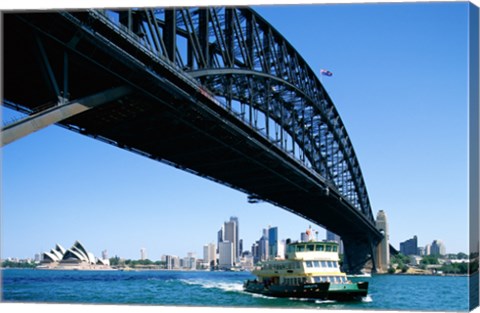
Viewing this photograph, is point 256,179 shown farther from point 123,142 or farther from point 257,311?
point 257,311

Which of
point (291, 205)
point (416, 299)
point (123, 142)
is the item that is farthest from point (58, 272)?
point (416, 299)

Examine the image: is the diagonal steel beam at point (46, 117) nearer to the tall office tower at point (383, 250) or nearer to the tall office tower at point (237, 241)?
the tall office tower at point (237, 241)

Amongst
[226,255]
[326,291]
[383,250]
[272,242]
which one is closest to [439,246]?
→ [326,291]

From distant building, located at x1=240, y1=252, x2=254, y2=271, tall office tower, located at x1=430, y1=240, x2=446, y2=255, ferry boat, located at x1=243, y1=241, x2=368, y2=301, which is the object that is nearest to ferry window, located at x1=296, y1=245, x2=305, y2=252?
ferry boat, located at x1=243, y1=241, x2=368, y2=301

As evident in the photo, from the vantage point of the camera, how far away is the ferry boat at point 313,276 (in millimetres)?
34469

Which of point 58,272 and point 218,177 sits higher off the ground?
point 218,177

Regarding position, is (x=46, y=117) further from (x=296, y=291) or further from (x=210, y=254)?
(x=210, y=254)

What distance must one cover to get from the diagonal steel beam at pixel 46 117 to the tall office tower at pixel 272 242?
1522 centimetres

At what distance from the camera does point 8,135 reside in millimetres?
19016

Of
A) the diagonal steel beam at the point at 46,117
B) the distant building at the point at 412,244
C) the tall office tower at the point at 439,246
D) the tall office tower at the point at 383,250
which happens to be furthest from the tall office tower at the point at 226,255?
the tall office tower at the point at 383,250

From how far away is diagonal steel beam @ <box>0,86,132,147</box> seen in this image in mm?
19141

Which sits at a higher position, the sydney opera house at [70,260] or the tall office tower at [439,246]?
the tall office tower at [439,246]

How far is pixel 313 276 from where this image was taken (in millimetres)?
34812

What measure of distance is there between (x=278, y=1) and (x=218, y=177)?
25.6m
